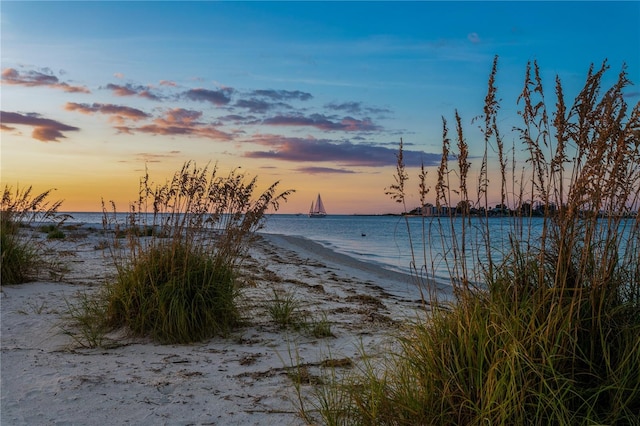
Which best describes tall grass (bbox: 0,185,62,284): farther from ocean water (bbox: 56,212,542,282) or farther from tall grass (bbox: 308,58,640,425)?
tall grass (bbox: 308,58,640,425)

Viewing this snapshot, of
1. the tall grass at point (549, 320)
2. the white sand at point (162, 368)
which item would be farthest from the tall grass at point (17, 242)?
the tall grass at point (549, 320)

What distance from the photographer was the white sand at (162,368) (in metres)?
3.99

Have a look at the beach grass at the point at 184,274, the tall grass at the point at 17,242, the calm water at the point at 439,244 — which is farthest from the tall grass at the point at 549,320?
the tall grass at the point at 17,242

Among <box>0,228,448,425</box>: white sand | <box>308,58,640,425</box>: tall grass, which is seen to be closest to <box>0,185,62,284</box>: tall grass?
<box>0,228,448,425</box>: white sand

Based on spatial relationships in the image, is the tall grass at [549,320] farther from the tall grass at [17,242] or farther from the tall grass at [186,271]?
the tall grass at [17,242]

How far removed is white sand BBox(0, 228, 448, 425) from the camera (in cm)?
399

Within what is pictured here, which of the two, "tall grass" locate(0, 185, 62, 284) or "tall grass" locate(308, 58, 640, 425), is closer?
"tall grass" locate(308, 58, 640, 425)

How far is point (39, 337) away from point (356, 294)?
6053mm

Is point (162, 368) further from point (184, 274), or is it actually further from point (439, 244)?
point (439, 244)

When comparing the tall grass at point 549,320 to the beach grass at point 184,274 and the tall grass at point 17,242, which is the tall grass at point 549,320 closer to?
the beach grass at point 184,274

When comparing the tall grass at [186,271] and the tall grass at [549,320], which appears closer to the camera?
the tall grass at [549,320]

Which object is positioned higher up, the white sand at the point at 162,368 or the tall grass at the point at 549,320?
the tall grass at the point at 549,320

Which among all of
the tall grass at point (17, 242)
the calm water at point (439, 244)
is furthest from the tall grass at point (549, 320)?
the tall grass at point (17, 242)

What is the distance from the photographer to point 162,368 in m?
5.08
